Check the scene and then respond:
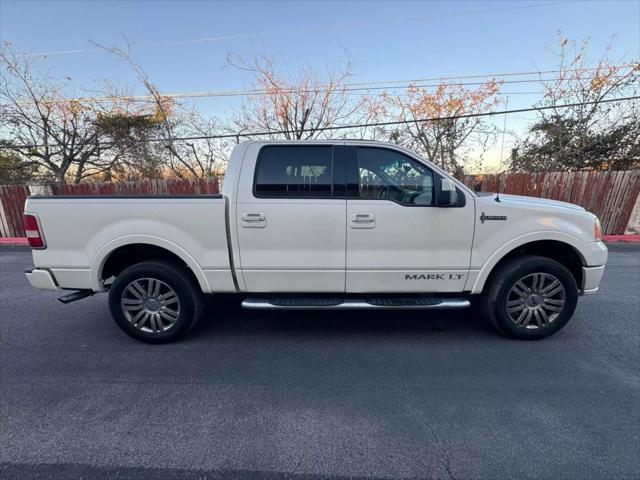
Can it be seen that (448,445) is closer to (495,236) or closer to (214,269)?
(495,236)

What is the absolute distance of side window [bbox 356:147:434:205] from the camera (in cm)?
304

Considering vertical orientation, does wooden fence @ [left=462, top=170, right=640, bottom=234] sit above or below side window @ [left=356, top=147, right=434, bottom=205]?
below

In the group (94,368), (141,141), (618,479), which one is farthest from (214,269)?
(141,141)

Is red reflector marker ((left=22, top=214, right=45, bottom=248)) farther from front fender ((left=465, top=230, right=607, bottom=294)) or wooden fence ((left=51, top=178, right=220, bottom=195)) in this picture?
wooden fence ((left=51, top=178, right=220, bottom=195))

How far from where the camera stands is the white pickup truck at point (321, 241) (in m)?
3.00

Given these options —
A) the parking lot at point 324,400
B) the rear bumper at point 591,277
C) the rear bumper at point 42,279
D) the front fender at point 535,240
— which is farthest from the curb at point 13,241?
the rear bumper at point 591,277

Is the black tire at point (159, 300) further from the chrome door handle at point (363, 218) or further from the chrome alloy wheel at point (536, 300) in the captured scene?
the chrome alloy wheel at point (536, 300)

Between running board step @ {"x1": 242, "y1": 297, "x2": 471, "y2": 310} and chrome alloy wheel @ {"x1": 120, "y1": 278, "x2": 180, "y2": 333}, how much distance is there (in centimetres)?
83

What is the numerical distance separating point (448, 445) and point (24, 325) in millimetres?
5035

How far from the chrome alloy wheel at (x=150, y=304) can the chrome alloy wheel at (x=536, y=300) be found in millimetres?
3650

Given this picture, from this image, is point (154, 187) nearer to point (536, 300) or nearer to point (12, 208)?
point (12, 208)

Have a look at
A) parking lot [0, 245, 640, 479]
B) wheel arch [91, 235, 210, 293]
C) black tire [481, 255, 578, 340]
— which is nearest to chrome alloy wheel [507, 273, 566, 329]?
black tire [481, 255, 578, 340]

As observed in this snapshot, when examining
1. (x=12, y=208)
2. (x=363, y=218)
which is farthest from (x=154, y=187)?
(x=363, y=218)

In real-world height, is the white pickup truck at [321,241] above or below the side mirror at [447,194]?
below
